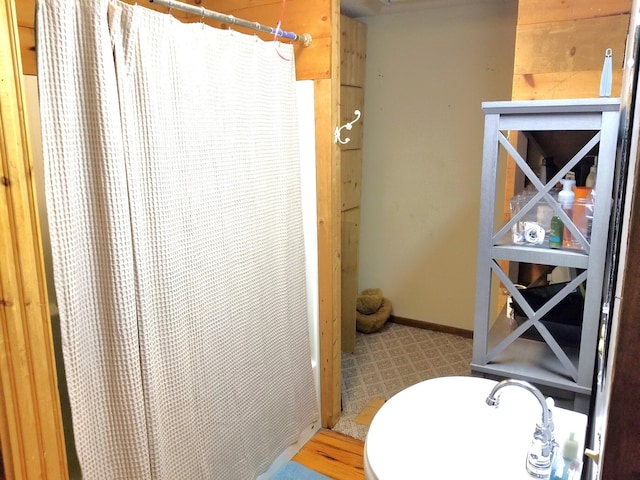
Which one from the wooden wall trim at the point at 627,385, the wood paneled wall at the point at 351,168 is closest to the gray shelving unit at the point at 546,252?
the wooden wall trim at the point at 627,385

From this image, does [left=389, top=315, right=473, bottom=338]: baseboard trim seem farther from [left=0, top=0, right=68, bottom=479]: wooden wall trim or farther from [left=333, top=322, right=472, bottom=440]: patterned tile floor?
[left=0, top=0, right=68, bottom=479]: wooden wall trim

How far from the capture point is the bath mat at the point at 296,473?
1.98m

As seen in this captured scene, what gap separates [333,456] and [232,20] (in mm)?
1794

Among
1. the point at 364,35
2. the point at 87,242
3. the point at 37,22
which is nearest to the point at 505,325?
the point at 87,242

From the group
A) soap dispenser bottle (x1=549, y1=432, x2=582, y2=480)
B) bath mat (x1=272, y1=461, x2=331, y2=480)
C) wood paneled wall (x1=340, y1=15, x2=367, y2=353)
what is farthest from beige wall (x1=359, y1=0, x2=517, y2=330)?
soap dispenser bottle (x1=549, y1=432, x2=582, y2=480)

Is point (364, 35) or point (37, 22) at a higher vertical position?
point (364, 35)

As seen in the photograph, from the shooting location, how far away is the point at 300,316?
2064 mm

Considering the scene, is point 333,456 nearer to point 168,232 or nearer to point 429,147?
point 168,232

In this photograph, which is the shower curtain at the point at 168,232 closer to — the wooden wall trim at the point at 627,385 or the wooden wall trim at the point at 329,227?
the wooden wall trim at the point at 329,227

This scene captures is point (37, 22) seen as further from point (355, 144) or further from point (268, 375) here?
point (355, 144)

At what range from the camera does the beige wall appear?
2900mm

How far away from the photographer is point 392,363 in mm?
2971

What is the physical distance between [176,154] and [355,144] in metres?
1.85

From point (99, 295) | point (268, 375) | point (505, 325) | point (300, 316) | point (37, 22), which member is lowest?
point (268, 375)
